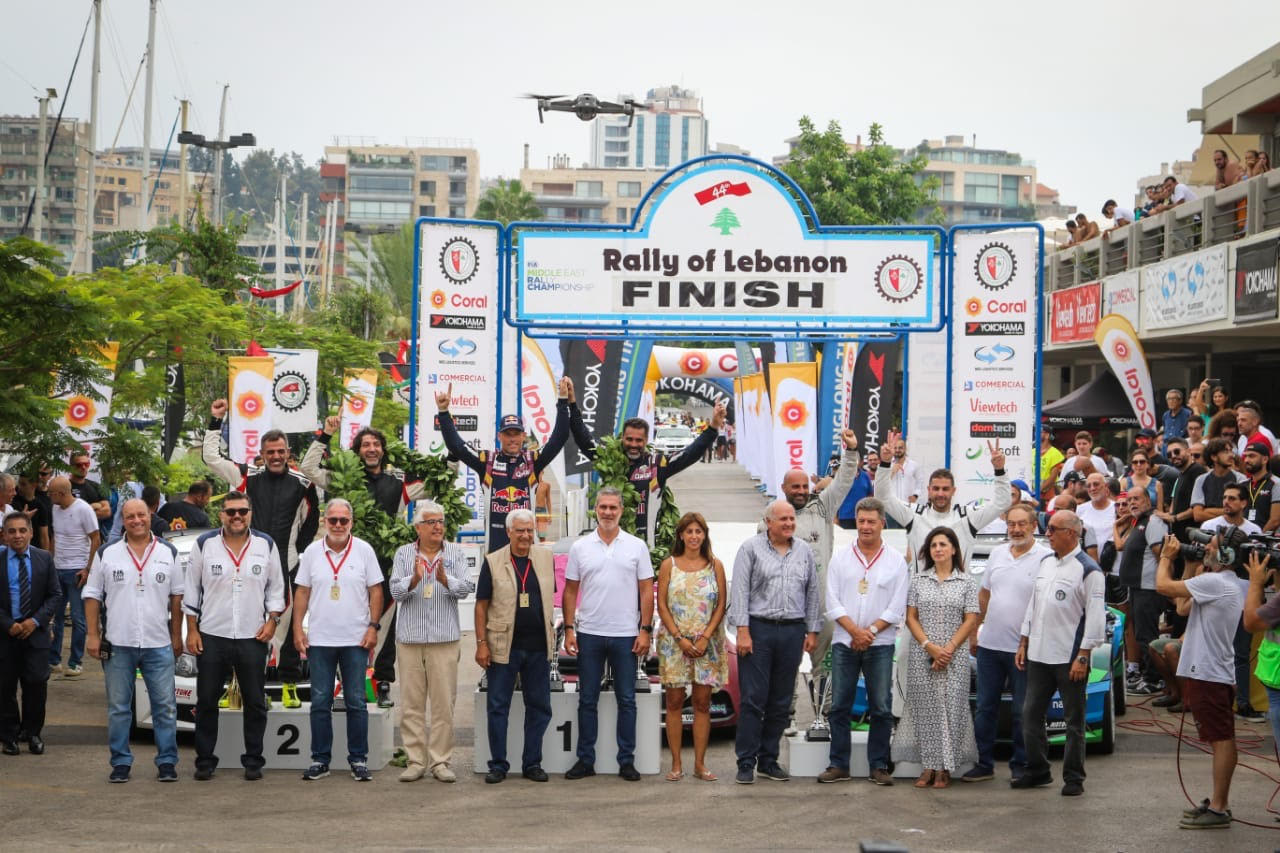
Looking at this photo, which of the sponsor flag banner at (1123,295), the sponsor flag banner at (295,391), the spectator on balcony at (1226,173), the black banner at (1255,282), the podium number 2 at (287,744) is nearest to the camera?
the podium number 2 at (287,744)

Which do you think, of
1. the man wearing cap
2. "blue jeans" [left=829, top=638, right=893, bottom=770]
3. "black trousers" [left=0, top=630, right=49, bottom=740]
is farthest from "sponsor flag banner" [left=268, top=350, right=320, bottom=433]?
"blue jeans" [left=829, top=638, right=893, bottom=770]

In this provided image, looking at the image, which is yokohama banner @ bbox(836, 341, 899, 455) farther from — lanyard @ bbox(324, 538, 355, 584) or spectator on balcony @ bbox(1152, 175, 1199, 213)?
lanyard @ bbox(324, 538, 355, 584)

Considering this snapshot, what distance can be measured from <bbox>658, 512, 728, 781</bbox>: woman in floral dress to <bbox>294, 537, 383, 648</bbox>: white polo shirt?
6.43 ft

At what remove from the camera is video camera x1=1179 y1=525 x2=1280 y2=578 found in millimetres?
9117

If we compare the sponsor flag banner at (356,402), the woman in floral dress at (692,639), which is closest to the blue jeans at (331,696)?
the woman in floral dress at (692,639)

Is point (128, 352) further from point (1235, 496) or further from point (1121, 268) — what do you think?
point (1121, 268)

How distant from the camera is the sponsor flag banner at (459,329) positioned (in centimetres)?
1597

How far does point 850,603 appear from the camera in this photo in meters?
10.7

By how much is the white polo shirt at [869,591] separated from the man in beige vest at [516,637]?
1.90 metres

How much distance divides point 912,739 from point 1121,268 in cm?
1954

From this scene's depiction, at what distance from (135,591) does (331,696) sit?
1.45 meters

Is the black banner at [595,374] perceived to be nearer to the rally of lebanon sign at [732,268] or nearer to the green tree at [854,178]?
the rally of lebanon sign at [732,268]

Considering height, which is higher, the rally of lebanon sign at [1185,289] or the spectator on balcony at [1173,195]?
the spectator on balcony at [1173,195]

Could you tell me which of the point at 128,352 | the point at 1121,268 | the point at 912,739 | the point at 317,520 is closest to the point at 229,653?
the point at 317,520
